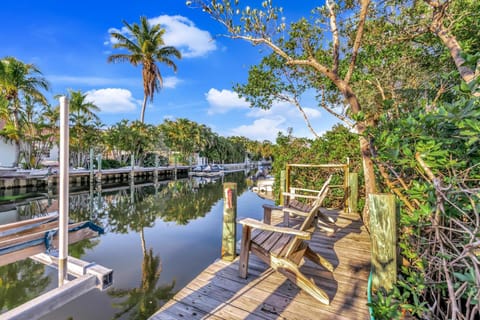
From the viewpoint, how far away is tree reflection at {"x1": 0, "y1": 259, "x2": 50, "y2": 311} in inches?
139

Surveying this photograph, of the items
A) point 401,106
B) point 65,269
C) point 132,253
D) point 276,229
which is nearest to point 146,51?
point 132,253

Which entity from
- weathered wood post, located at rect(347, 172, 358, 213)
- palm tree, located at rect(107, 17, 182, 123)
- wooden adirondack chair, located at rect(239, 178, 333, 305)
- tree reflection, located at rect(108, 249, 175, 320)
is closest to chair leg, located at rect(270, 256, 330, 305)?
wooden adirondack chair, located at rect(239, 178, 333, 305)

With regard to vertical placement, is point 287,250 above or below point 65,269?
below

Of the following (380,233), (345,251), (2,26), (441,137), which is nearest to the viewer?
(441,137)

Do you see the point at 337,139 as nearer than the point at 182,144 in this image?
Yes

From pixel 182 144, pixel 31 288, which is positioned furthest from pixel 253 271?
pixel 182 144

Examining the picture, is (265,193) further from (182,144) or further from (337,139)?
(182,144)

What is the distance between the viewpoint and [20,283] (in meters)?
4.00

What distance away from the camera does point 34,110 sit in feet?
58.5

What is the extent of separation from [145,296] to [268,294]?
94.2 inches

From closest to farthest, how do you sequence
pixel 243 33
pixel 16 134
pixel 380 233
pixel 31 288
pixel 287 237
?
pixel 380 233, pixel 287 237, pixel 31 288, pixel 243 33, pixel 16 134

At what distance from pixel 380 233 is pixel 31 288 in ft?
17.5

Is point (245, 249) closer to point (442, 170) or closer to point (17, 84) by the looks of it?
point (442, 170)

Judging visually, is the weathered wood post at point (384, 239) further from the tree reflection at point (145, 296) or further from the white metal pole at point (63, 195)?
the tree reflection at point (145, 296)
